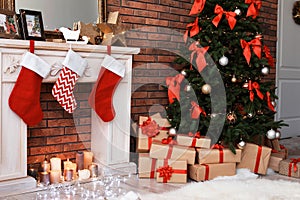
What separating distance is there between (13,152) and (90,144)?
2.53 feet

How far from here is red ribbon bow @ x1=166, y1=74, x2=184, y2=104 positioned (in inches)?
132

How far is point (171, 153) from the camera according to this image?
9.75 ft

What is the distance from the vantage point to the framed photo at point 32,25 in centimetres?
267

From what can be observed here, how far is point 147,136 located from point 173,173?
39 centimetres

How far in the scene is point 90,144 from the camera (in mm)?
3252

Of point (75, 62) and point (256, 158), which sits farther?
point (256, 158)

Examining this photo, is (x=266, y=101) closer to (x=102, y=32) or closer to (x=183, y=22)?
(x=183, y=22)

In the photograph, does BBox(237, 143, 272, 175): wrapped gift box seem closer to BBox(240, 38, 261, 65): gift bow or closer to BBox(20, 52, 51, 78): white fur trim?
BBox(240, 38, 261, 65): gift bow

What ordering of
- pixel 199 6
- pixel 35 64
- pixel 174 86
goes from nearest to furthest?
pixel 35 64 < pixel 199 6 < pixel 174 86

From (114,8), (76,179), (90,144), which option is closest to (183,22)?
(114,8)

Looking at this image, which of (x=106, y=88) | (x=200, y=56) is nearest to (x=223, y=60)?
(x=200, y=56)

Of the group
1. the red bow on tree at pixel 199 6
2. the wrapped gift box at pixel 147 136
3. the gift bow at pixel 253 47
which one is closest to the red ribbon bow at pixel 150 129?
the wrapped gift box at pixel 147 136

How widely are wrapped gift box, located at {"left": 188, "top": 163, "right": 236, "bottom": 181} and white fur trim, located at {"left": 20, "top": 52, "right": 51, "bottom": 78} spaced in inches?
50.4

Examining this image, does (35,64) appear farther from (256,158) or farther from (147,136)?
(256,158)
